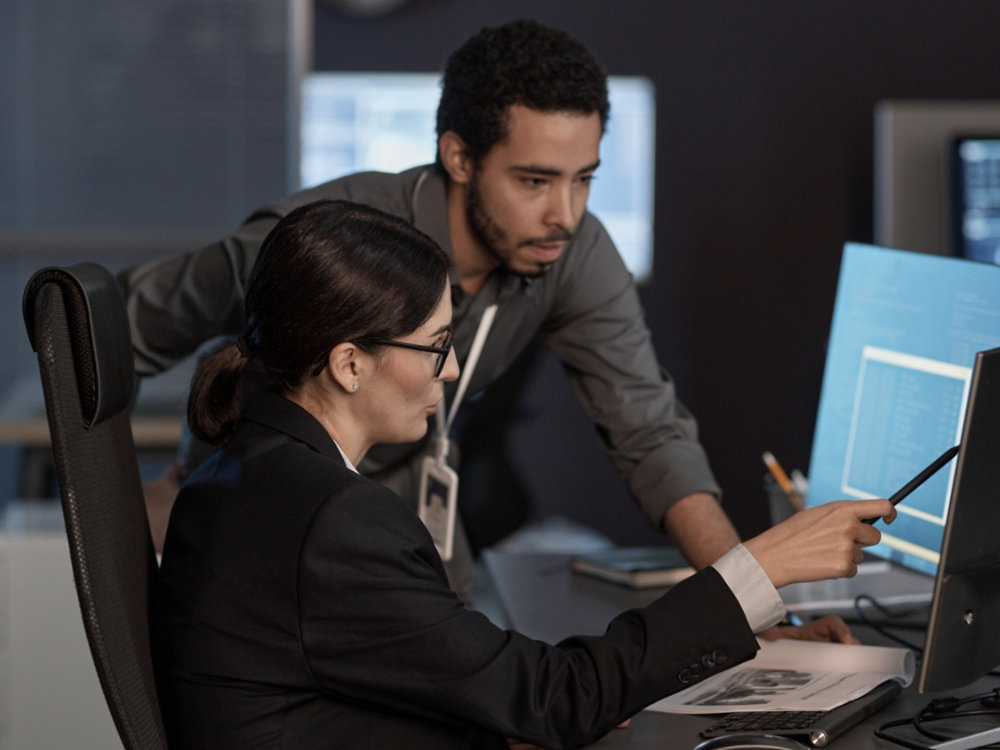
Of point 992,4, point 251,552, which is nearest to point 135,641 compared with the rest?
point 251,552

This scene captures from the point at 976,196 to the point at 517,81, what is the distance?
6.56 ft

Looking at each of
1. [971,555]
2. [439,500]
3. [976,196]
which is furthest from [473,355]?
[976,196]

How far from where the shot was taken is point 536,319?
6.24ft

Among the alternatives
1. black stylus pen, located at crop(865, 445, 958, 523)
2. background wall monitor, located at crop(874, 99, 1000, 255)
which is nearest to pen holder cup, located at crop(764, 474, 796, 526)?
black stylus pen, located at crop(865, 445, 958, 523)

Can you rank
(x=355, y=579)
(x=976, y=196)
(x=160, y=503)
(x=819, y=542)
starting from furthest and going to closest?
(x=976, y=196)
(x=160, y=503)
(x=819, y=542)
(x=355, y=579)

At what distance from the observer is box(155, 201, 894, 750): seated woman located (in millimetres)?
1074

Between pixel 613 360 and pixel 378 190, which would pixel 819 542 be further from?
pixel 378 190

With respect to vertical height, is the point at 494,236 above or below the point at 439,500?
above

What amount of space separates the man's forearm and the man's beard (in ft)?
1.26

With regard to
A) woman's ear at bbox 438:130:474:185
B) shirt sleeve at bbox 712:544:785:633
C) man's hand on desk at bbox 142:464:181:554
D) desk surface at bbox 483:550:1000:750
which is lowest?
desk surface at bbox 483:550:1000:750

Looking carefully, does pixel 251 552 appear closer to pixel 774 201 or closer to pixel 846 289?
pixel 846 289

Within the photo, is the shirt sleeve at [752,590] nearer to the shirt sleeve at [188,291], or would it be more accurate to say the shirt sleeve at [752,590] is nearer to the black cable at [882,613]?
the black cable at [882,613]

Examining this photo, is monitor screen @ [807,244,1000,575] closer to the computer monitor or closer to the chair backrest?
the computer monitor

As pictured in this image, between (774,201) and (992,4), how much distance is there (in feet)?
2.92
